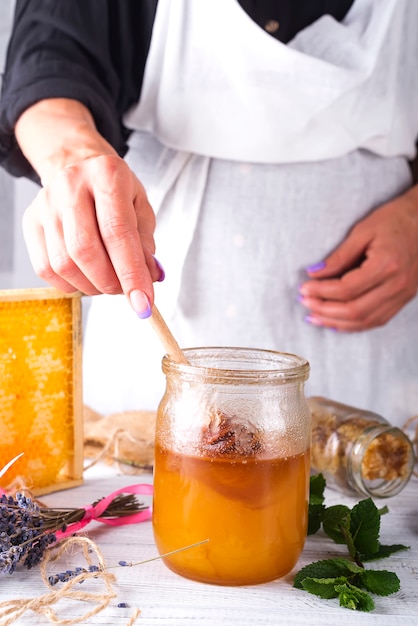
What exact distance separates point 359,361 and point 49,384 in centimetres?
59

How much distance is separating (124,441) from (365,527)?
1.26ft

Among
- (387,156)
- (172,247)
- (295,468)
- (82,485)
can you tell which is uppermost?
(387,156)

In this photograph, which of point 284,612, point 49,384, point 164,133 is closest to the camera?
point 284,612

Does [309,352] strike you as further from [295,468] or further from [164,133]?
[295,468]

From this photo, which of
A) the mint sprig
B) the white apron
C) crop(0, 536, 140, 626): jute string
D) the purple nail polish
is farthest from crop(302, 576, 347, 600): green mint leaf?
the white apron


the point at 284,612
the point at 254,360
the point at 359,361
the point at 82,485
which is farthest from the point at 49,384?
the point at 359,361

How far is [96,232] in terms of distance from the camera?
70 cm

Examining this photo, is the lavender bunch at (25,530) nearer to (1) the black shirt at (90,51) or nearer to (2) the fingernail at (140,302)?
(2) the fingernail at (140,302)

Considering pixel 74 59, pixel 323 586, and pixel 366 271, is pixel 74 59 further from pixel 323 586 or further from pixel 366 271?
pixel 323 586

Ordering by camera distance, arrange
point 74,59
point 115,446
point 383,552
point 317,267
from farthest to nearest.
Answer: point 317,267 → point 74,59 → point 115,446 → point 383,552

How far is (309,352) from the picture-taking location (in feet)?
4.08

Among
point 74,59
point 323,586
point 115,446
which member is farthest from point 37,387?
point 74,59

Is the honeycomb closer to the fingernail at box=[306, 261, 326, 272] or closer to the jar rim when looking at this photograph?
the jar rim

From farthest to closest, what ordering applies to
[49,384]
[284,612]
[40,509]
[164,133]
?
[164,133] → [49,384] → [40,509] → [284,612]
